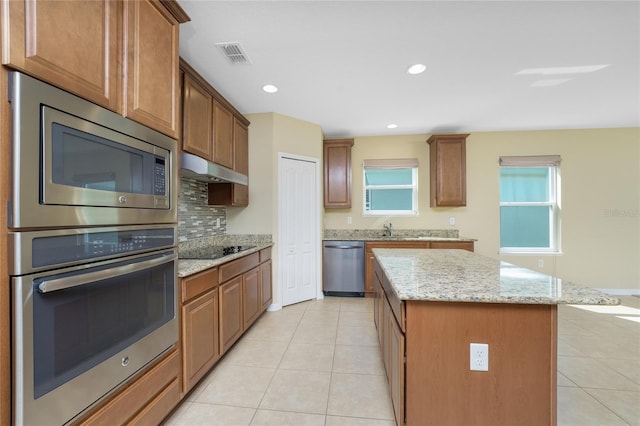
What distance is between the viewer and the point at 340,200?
4027 millimetres

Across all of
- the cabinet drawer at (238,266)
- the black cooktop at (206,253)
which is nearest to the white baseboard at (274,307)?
the cabinet drawer at (238,266)

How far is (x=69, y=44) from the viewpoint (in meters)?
0.90

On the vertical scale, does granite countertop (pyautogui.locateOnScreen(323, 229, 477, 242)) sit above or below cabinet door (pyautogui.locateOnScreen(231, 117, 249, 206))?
below

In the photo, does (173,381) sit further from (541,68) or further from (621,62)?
(621,62)

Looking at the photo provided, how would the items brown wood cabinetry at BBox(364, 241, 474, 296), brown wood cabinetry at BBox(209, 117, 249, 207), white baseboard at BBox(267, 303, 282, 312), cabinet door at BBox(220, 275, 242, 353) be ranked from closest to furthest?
1. cabinet door at BBox(220, 275, 242, 353)
2. brown wood cabinetry at BBox(209, 117, 249, 207)
3. white baseboard at BBox(267, 303, 282, 312)
4. brown wood cabinetry at BBox(364, 241, 474, 296)

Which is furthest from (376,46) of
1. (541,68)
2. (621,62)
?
(621,62)

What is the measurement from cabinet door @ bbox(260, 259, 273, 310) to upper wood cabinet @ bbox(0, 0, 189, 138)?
189 centimetres

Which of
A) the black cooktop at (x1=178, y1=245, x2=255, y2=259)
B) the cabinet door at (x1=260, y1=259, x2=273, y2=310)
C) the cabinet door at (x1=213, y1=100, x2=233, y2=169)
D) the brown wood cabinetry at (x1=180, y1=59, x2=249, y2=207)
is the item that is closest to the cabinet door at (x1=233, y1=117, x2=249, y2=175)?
the brown wood cabinetry at (x1=180, y1=59, x2=249, y2=207)

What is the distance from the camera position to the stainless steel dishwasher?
3.78m

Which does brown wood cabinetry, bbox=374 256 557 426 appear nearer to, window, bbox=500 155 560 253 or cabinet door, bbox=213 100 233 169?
cabinet door, bbox=213 100 233 169

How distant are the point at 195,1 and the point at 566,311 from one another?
4.91 meters

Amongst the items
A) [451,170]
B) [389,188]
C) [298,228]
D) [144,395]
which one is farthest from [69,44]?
[451,170]

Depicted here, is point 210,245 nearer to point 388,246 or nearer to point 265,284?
point 265,284

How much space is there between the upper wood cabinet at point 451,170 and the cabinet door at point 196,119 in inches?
127
